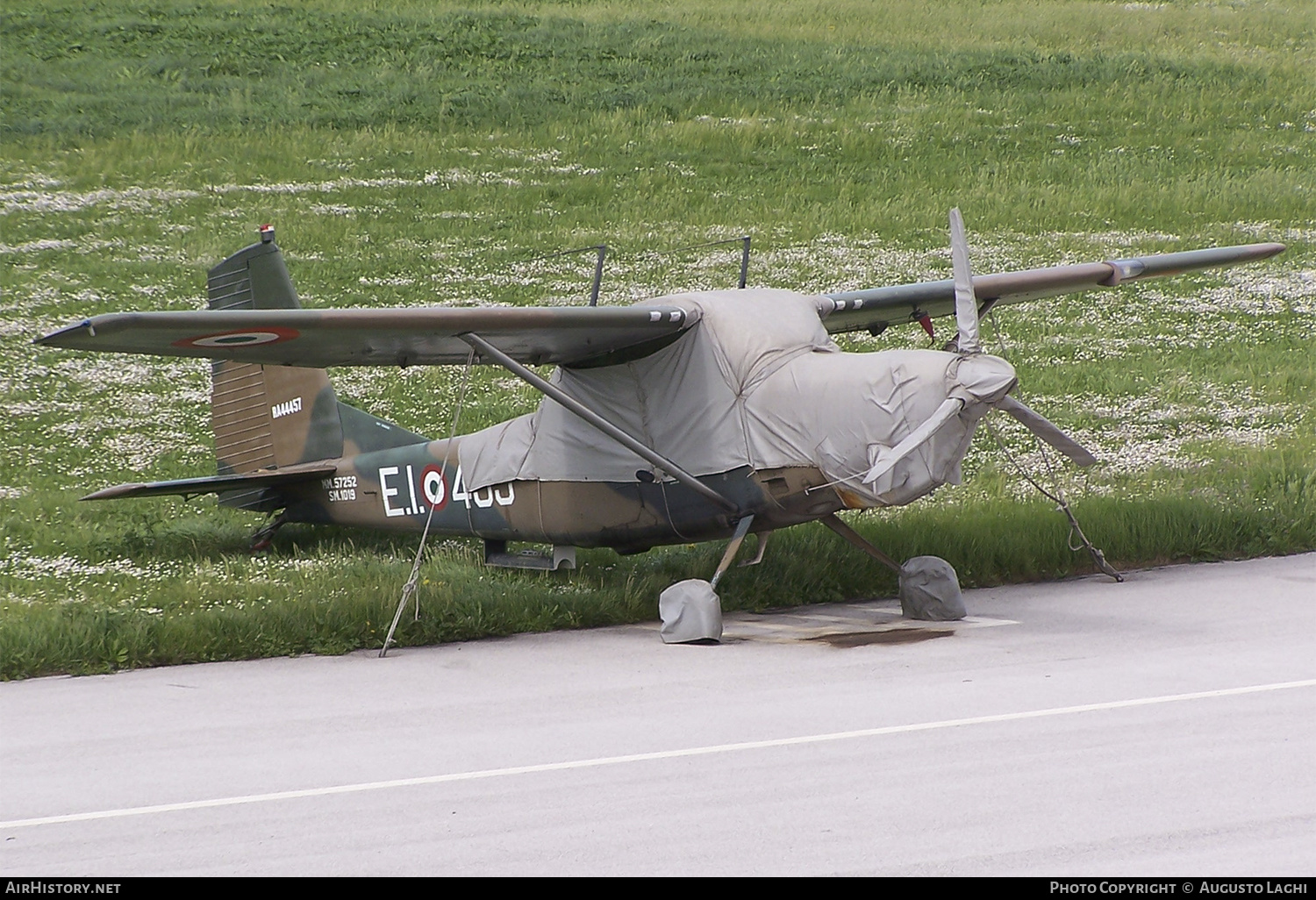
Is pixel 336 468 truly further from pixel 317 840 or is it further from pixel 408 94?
Answer: pixel 408 94

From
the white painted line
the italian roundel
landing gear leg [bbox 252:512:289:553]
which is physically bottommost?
landing gear leg [bbox 252:512:289:553]

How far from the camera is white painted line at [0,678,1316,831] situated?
20.3 feet

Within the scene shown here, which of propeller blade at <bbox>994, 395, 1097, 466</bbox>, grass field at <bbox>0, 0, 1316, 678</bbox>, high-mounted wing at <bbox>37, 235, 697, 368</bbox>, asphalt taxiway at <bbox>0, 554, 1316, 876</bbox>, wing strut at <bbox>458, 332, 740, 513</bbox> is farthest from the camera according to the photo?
grass field at <bbox>0, 0, 1316, 678</bbox>

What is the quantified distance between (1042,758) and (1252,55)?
110ft

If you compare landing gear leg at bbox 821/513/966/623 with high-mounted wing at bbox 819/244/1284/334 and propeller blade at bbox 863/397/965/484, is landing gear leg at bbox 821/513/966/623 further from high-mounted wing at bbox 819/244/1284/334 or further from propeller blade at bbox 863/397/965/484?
high-mounted wing at bbox 819/244/1284/334

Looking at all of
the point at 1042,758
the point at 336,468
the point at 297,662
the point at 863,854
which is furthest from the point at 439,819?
the point at 336,468

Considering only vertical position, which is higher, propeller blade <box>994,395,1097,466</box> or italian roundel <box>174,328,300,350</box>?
italian roundel <box>174,328,300,350</box>

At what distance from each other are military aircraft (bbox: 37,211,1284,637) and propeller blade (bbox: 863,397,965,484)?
2cm

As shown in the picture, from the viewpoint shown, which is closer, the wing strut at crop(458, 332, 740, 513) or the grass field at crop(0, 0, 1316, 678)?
the wing strut at crop(458, 332, 740, 513)

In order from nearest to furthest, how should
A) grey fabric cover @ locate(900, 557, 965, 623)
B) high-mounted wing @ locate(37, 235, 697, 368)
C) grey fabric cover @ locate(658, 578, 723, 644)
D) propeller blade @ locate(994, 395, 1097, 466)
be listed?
1. high-mounted wing @ locate(37, 235, 697, 368)
2. propeller blade @ locate(994, 395, 1097, 466)
3. grey fabric cover @ locate(658, 578, 723, 644)
4. grey fabric cover @ locate(900, 557, 965, 623)

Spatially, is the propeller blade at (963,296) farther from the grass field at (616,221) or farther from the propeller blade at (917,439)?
the grass field at (616,221)

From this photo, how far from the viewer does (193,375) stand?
17.9 m

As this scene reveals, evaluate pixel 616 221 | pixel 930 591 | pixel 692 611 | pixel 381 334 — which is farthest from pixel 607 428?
pixel 616 221

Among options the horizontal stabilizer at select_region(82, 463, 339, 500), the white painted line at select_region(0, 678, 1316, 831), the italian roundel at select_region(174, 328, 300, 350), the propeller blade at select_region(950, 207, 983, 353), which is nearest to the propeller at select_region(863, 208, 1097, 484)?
the propeller blade at select_region(950, 207, 983, 353)
